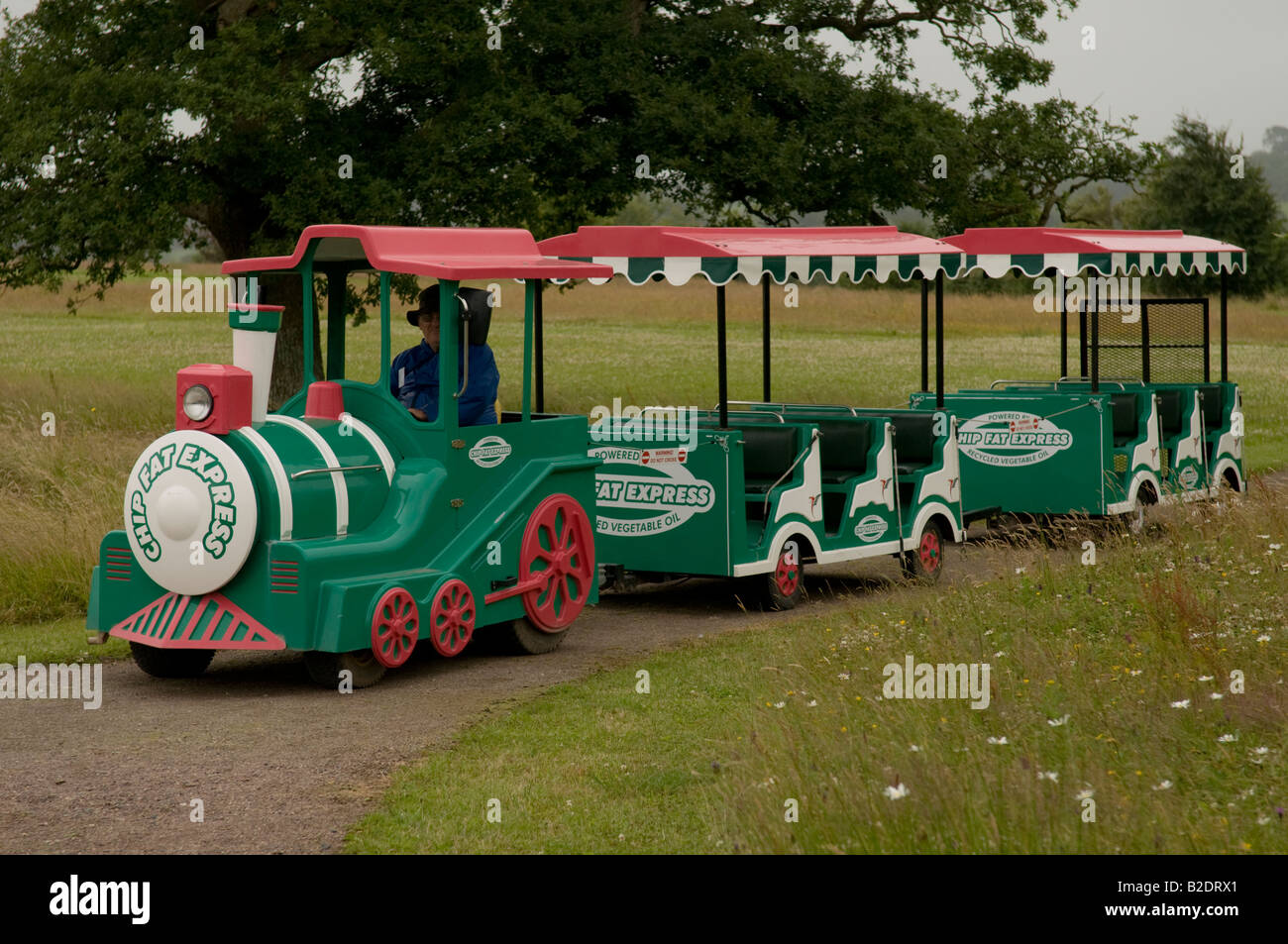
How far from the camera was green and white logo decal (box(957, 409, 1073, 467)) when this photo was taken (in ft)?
47.3

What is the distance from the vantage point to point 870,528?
40.3ft

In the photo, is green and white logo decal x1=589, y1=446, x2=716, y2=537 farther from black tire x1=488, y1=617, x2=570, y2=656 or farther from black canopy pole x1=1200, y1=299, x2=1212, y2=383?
black canopy pole x1=1200, y1=299, x2=1212, y2=383

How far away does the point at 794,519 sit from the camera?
1165 cm

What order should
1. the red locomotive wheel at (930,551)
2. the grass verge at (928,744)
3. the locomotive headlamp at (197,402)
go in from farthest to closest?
the red locomotive wheel at (930,551)
the locomotive headlamp at (197,402)
the grass verge at (928,744)

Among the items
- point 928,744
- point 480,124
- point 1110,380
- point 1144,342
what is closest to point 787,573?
point 928,744

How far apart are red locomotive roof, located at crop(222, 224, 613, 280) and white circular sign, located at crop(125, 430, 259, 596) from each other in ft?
4.63

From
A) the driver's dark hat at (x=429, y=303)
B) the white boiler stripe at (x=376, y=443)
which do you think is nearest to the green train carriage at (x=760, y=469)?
the driver's dark hat at (x=429, y=303)

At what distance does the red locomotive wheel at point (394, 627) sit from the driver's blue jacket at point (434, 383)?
1415 millimetres

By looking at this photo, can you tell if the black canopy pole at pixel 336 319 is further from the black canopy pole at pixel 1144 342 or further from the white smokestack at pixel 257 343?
the black canopy pole at pixel 1144 342

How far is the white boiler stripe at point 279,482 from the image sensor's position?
849cm

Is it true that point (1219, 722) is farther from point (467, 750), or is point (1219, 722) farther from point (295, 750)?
point (295, 750)

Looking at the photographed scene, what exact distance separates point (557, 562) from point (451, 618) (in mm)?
1099

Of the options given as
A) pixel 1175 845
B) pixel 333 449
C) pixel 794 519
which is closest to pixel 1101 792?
pixel 1175 845

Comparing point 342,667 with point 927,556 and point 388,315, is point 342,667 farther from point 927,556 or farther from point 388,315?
point 927,556
